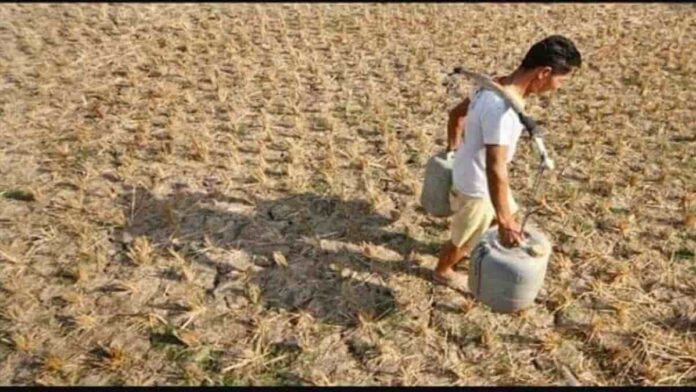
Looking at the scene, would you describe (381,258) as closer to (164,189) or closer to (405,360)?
(405,360)

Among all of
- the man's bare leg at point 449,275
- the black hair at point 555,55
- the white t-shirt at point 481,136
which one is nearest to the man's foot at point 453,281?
the man's bare leg at point 449,275

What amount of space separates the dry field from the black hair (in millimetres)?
1461

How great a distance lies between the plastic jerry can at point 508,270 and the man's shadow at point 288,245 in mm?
733

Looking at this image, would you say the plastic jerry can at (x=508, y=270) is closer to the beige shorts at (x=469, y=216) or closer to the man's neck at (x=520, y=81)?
the beige shorts at (x=469, y=216)

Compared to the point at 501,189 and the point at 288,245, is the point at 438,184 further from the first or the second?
the point at 288,245

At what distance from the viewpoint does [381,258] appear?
150 inches

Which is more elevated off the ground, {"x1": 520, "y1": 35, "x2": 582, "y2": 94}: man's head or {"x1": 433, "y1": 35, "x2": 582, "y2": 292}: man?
{"x1": 520, "y1": 35, "x2": 582, "y2": 94}: man's head

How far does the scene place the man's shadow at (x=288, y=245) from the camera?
353cm

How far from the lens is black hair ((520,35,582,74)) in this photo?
2680 millimetres

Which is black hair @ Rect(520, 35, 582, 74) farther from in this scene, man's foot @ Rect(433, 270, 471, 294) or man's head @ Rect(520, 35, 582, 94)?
man's foot @ Rect(433, 270, 471, 294)

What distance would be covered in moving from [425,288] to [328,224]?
891 mm

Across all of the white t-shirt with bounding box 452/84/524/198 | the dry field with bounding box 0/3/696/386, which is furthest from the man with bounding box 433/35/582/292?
the dry field with bounding box 0/3/696/386

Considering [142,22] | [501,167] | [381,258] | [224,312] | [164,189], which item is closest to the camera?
[501,167]

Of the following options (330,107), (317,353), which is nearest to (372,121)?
(330,107)
